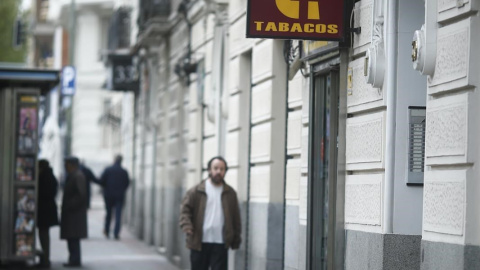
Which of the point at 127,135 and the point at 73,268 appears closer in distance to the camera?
the point at 73,268

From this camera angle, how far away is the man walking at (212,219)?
13.9 m

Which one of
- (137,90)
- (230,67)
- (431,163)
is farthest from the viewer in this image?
(137,90)

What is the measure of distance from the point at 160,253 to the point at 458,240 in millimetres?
16256

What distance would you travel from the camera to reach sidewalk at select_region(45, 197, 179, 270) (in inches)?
806

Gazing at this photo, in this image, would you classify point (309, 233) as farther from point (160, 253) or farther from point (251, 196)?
point (160, 253)

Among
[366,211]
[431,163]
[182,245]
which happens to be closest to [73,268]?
[182,245]

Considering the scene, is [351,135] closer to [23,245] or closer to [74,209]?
[23,245]

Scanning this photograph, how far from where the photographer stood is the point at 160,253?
2391 centimetres

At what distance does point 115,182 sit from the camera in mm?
28562

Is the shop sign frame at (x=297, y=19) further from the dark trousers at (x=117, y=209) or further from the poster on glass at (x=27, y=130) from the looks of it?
the dark trousers at (x=117, y=209)

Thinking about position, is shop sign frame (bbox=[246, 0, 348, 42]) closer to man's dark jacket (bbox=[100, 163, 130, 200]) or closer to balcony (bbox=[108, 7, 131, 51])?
man's dark jacket (bbox=[100, 163, 130, 200])

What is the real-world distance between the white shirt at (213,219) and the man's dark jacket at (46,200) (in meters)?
6.18

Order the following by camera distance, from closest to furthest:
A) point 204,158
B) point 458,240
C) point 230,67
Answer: point 458,240, point 230,67, point 204,158

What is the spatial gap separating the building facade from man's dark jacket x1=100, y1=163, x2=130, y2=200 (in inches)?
312
